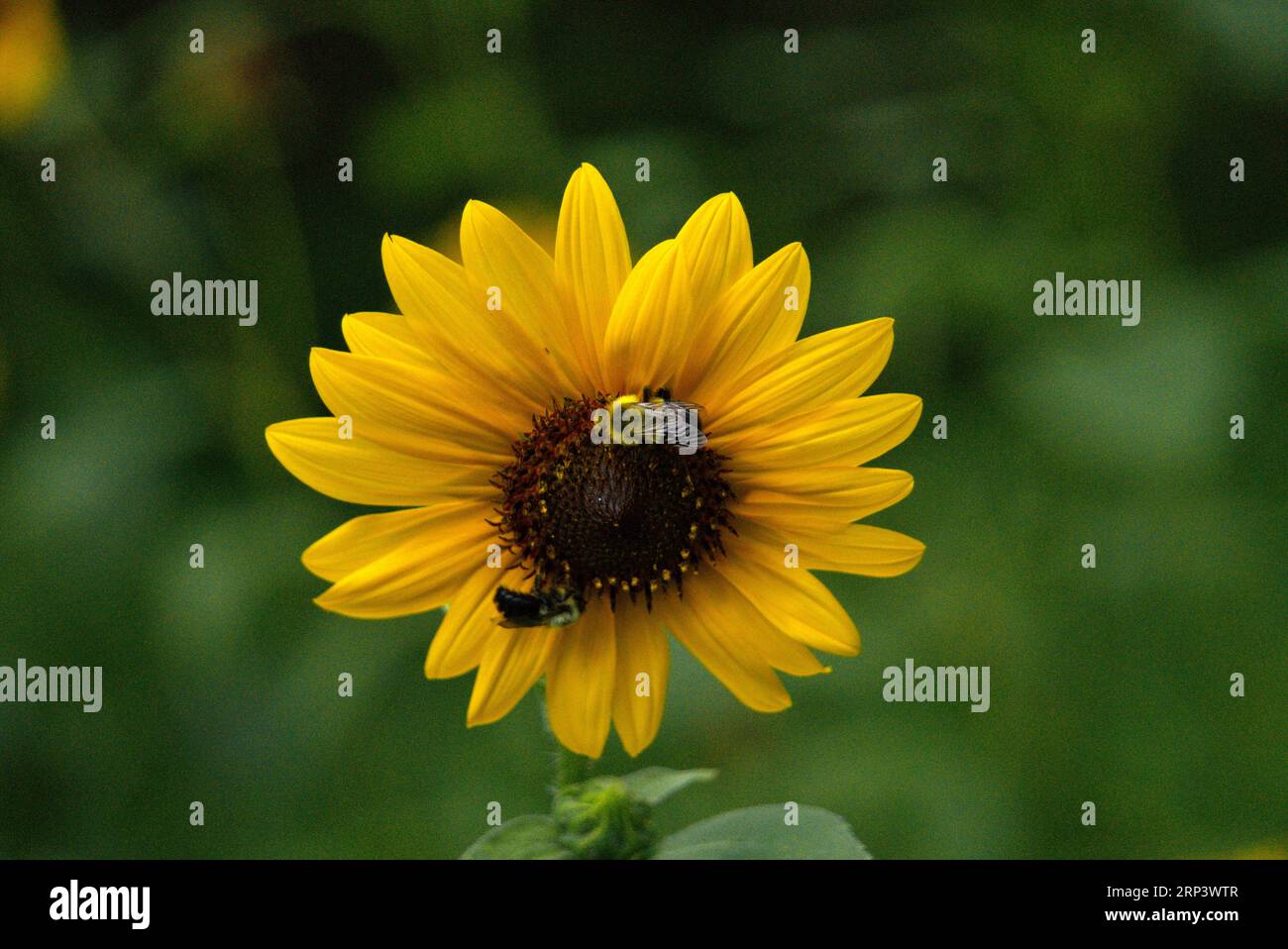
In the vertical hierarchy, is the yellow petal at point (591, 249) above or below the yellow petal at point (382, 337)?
above

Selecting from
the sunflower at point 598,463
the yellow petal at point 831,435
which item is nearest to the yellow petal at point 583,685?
the sunflower at point 598,463

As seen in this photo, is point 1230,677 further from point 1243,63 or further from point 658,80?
point 658,80

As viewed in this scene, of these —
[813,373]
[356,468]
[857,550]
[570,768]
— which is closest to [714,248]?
[813,373]

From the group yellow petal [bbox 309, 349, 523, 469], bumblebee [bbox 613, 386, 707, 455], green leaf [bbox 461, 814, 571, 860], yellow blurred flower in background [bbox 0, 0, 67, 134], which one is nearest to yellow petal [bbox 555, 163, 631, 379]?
bumblebee [bbox 613, 386, 707, 455]

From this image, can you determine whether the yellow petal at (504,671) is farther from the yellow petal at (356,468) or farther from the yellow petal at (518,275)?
the yellow petal at (518,275)

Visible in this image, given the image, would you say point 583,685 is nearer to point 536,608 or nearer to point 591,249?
point 536,608

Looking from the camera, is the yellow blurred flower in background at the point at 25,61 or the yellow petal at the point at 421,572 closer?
the yellow petal at the point at 421,572
